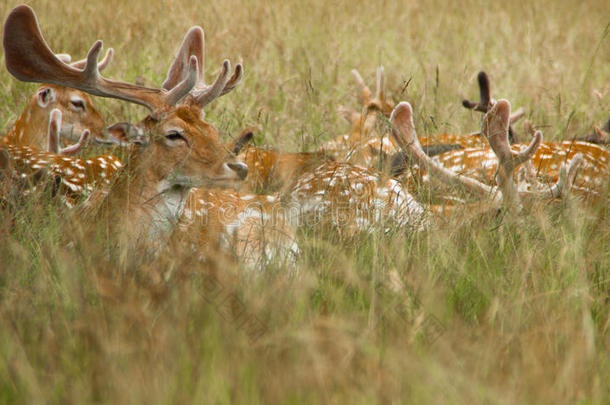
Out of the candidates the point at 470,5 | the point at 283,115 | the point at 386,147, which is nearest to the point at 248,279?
the point at 386,147

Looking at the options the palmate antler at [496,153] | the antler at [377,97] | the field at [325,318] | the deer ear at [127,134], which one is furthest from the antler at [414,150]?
the antler at [377,97]

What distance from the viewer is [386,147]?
16.3ft

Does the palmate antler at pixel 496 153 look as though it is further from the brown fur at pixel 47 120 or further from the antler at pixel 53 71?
the brown fur at pixel 47 120

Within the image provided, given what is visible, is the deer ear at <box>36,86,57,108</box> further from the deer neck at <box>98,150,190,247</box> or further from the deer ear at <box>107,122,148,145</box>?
the deer neck at <box>98,150,190,247</box>

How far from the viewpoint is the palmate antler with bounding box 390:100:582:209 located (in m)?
3.55

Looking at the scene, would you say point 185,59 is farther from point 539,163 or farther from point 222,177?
point 539,163

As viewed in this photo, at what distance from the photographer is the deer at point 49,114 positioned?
4.95m

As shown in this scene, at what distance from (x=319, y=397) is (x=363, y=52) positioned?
20.1 ft

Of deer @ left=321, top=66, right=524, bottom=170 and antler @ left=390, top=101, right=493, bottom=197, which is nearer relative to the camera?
antler @ left=390, top=101, right=493, bottom=197

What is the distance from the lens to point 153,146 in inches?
Answer: 127

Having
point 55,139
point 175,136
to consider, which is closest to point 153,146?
point 175,136

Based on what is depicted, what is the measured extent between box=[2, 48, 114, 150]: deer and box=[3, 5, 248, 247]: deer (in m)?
1.45

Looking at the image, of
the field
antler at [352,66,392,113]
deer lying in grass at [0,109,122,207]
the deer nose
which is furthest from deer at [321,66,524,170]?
deer lying in grass at [0,109,122,207]

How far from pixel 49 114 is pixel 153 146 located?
2.02 m
